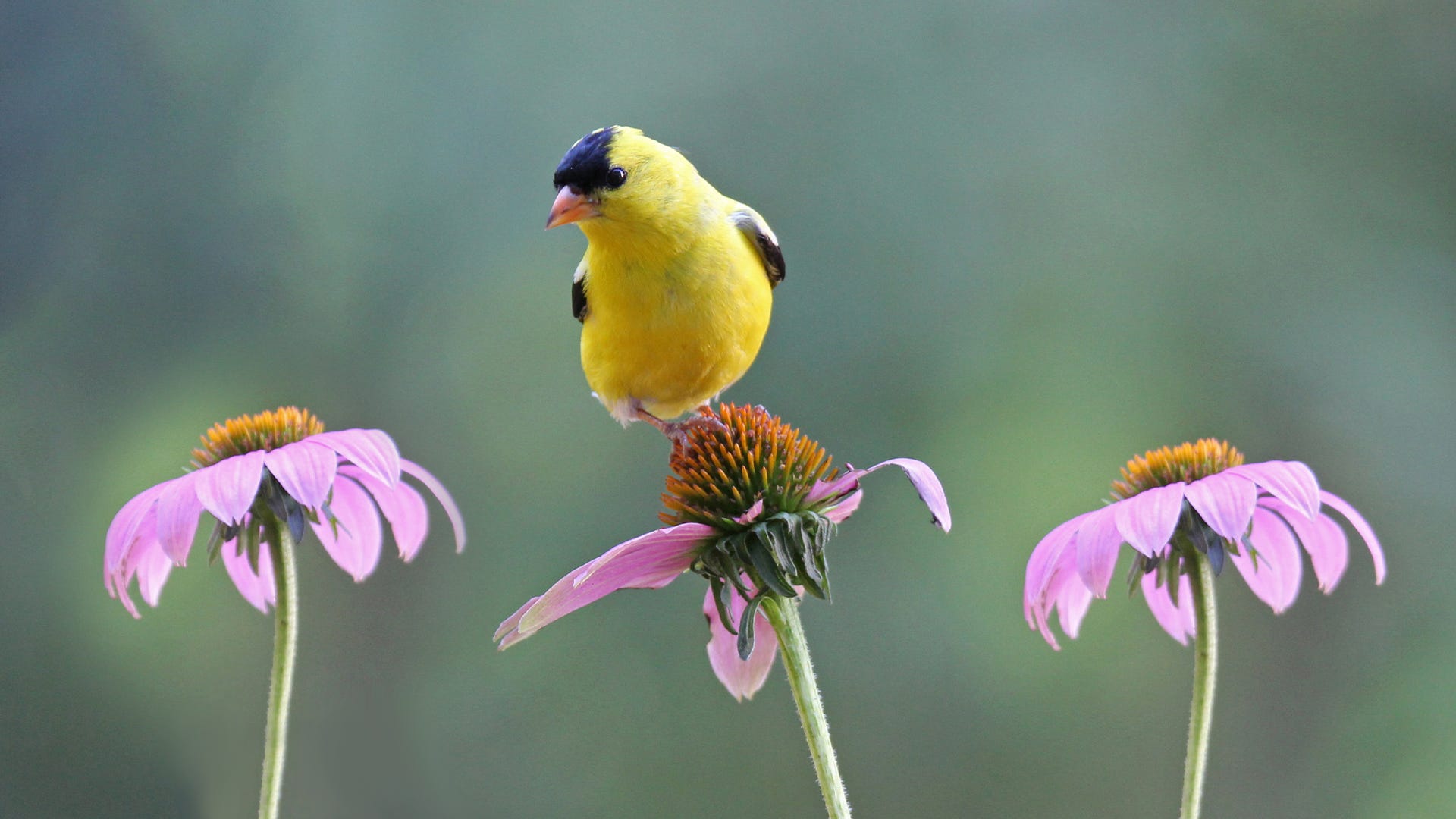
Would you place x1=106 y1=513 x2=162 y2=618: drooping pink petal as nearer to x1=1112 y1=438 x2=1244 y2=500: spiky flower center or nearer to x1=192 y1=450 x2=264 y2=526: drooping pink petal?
x1=192 y1=450 x2=264 y2=526: drooping pink petal

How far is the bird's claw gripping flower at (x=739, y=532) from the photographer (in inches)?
19.3

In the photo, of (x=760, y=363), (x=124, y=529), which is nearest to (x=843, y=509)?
(x=124, y=529)

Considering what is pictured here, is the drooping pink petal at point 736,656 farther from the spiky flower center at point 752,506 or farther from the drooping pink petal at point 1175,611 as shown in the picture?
the drooping pink petal at point 1175,611

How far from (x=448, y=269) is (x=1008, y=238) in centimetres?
100

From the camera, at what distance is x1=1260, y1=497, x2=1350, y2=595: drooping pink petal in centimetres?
59

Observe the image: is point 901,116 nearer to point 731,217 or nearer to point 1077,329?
point 1077,329

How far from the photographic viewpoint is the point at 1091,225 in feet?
6.87

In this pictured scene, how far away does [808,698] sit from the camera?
1.62 feet

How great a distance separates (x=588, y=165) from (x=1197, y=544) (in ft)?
1.31

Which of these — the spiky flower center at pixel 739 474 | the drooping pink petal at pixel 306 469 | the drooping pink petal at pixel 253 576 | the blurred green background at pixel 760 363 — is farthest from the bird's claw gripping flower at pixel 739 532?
the blurred green background at pixel 760 363

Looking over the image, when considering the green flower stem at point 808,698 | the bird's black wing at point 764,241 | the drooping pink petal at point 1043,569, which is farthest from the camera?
the bird's black wing at point 764,241

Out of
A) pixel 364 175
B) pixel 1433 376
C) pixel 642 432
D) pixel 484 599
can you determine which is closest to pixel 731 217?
pixel 642 432

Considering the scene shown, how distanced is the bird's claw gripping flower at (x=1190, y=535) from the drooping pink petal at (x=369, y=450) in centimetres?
32

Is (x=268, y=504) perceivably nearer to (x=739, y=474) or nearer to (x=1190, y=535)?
(x=739, y=474)
